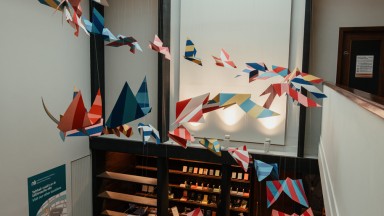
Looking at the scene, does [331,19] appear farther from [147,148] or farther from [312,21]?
[147,148]

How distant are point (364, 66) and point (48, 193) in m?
5.84

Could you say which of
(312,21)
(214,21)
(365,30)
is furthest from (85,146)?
(365,30)

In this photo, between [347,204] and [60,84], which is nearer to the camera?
[347,204]

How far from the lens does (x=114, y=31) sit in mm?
7012

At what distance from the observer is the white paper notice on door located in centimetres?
543

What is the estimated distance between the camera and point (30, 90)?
534 cm

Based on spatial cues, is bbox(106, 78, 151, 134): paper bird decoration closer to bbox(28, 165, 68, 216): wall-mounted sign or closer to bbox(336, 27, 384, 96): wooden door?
bbox(28, 165, 68, 216): wall-mounted sign

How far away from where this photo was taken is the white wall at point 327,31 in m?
5.36

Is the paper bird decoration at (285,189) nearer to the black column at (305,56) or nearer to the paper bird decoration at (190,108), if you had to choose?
the paper bird decoration at (190,108)

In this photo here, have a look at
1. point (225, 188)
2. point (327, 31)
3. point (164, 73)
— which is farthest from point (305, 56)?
point (225, 188)

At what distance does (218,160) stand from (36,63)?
3.55m

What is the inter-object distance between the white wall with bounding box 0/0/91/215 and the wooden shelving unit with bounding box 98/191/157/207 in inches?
37.5

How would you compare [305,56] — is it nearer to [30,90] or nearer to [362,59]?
[362,59]

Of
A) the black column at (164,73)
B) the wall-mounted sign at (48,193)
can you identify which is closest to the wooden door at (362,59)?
the black column at (164,73)
